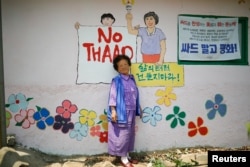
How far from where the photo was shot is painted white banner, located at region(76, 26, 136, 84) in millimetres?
5223

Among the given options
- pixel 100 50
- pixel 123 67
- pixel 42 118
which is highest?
pixel 100 50

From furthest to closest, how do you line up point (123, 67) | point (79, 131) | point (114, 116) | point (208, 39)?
point (208, 39) < point (79, 131) < point (123, 67) < point (114, 116)

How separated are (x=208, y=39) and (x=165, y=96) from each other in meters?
1.28

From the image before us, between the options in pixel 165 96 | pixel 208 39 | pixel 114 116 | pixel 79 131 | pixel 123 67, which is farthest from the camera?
pixel 208 39

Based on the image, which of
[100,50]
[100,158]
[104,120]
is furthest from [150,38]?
[100,158]

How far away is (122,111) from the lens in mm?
4984

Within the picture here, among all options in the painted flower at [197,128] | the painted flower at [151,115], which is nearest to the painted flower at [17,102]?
the painted flower at [151,115]

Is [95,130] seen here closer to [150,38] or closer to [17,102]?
[17,102]

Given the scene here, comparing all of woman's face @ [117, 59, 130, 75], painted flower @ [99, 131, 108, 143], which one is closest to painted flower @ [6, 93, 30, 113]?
painted flower @ [99, 131, 108, 143]

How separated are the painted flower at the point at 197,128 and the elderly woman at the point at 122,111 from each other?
3.74ft

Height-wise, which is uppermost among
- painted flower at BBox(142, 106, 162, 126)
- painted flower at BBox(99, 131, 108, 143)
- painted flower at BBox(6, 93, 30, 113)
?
painted flower at BBox(6, 93, 30, 113)

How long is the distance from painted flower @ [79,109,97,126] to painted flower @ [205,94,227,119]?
2.04 m

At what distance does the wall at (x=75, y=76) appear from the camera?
5.09 m

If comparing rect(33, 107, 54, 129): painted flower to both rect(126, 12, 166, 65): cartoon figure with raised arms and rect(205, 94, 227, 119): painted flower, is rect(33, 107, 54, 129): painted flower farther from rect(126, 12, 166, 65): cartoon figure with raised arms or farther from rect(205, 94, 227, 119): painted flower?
rect(205, 94, 227, 119): painted flower
